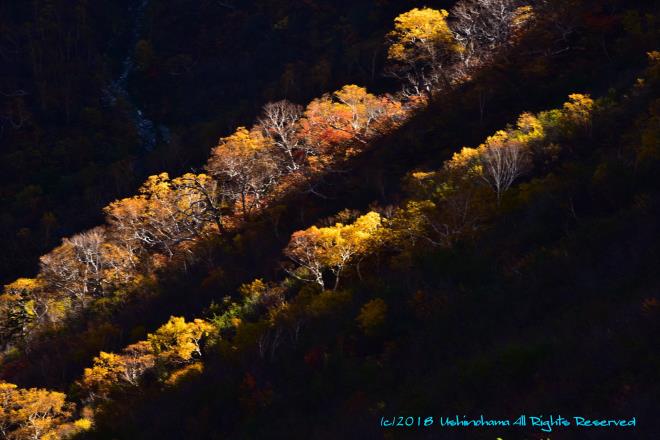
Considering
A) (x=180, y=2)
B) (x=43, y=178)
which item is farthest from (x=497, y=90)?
(x=180, y=2)

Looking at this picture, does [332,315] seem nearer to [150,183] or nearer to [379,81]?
[150,183]

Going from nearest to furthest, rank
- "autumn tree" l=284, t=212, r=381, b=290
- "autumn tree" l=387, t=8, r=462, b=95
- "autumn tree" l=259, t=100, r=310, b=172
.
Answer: "autumn tree" l=284, t=212, r=381, b=290 < "autumn tree" l=259, t=100, r=310, b=172 < "autumn tree" l=387, t=8, r=462, b=95

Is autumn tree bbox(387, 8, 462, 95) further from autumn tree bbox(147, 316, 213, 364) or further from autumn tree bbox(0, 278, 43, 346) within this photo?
autumn tree bbox(0, 278, 43, 346)

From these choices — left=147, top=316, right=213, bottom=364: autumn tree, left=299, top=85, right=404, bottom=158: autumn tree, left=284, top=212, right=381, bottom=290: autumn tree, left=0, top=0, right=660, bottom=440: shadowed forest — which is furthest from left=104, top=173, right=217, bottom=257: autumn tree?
left=284, top=212, right=381, bottom=290: autumn tree

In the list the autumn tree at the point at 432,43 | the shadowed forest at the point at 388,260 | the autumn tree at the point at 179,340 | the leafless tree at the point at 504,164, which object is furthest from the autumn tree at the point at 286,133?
the leafless tree at the point at 504,164

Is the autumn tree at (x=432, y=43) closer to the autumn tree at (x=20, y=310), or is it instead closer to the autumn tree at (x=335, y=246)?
the autumn tree at (x=335, y=246)

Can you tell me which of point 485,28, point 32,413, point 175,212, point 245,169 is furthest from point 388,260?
point 485,28
